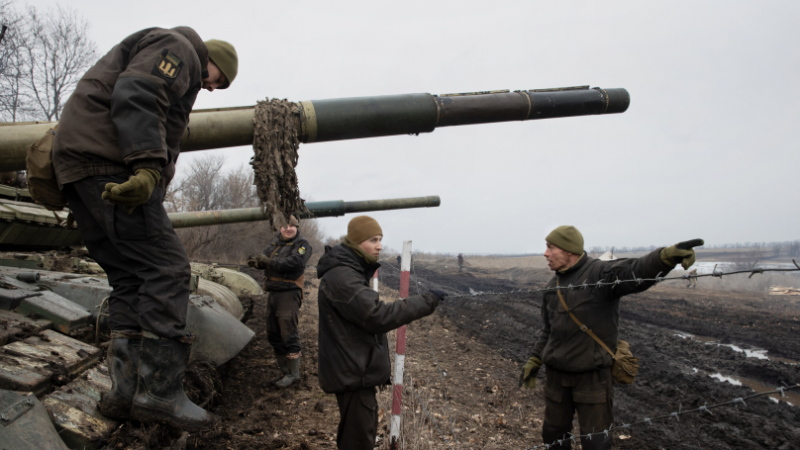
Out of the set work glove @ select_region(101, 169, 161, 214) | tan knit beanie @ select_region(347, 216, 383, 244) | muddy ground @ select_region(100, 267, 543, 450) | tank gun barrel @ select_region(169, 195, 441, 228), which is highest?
tank gun barrel @ select_region(169, 195, 441, 228)

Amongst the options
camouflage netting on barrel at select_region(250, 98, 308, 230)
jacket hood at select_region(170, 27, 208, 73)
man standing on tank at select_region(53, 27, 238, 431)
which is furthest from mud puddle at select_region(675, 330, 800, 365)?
jacket hood at select_region(170, 27, 208, 73)

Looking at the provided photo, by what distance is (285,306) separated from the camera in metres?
5.43

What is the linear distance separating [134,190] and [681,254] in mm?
2734

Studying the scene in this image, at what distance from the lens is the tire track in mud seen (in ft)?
17.0

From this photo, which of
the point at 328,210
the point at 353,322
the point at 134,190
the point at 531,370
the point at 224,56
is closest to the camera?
the point at 134,190

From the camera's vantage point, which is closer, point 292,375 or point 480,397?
point 292,375

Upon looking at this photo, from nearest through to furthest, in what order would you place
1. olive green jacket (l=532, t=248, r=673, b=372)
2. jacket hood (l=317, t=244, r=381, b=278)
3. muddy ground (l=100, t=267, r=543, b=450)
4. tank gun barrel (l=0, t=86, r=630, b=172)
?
tank gun barrel (l=0, t=86, r=630, b=172), jacket hood (l=317, t=244, r=381, b=278), olive green jacket (l=532, t=248, r=673, b=372), muddy ground (l=100, t=267, r=543, b=450)

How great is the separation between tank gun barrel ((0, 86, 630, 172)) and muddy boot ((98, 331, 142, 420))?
3.61 feet

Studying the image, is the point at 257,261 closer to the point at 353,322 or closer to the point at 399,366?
the point at 399,366

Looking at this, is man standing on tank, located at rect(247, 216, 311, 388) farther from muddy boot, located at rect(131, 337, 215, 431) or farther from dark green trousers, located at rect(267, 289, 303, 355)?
muddy boot, located at rect(131, 337, 215, 431)

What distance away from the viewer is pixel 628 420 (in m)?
5.57


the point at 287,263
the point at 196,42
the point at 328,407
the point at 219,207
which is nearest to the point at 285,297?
the point at 287,263

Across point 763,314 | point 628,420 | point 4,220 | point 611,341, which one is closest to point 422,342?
point 628,420

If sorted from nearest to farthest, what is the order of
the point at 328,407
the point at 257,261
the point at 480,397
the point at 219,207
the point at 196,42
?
the point at 196,42 < the point at 328,407 < the point at 257,261 < the point at 480,397 < the point at 219,207
